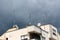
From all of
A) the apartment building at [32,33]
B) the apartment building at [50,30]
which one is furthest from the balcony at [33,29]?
the apartment building at [50,30]

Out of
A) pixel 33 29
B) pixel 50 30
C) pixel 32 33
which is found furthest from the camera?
pixel 50 30

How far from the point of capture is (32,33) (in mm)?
51031

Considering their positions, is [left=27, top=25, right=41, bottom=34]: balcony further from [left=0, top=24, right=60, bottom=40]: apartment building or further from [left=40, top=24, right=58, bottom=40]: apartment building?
[left=40, top=24, right=58, bottom=40]: apartment building

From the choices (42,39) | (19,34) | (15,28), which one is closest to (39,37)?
(42,39)

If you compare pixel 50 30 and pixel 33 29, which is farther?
pixel 50 30

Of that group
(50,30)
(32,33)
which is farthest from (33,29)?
(50,30)

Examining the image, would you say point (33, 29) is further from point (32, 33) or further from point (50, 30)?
point (50, 30)

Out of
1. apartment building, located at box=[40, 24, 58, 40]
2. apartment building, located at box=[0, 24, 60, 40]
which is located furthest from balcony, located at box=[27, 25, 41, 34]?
apartment building, located at box=[40, 24, 58, 40]

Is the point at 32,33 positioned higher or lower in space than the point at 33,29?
lower

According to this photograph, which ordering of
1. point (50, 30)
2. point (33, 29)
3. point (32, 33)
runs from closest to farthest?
point (33, 29) → point (32, 33) → point (50, 30)

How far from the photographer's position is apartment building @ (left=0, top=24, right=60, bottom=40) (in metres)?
51.2

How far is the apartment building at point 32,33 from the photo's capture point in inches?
2018

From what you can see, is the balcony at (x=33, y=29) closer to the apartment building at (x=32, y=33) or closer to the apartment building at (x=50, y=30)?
the apartment building at (x=32, y=33)

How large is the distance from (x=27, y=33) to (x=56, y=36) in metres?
13.3
